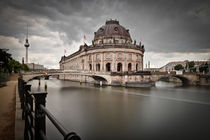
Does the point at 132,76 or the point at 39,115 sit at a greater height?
the point at 39,115

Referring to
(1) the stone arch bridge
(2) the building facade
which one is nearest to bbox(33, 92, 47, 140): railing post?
(1) the stone arch bridge

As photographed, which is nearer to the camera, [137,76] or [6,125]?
[6,125]

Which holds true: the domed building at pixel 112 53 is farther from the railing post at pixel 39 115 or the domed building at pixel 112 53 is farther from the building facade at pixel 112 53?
the railing post at pixel 39 115

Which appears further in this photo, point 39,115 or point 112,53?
point 112,53

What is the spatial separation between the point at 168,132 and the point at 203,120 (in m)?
4.19

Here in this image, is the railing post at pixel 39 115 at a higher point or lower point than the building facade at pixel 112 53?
lower

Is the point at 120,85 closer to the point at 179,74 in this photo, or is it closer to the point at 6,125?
the point at 179,74

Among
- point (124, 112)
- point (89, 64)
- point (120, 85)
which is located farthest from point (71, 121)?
point (89, 64)

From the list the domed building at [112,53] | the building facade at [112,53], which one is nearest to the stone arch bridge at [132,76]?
the domed building at [112,53]

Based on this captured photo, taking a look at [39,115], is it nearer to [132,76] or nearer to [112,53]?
[132,76]

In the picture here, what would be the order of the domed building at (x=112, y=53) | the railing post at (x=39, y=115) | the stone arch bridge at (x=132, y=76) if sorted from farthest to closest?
the domed building at (x=112, y=53), the stone arch bridge at (x=132, y=76), the railing post at (x=39, y=115)

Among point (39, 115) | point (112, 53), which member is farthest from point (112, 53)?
point (39, 115)

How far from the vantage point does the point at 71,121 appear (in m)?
9.02

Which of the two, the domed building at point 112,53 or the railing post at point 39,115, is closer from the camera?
the railing post at point 39,115
